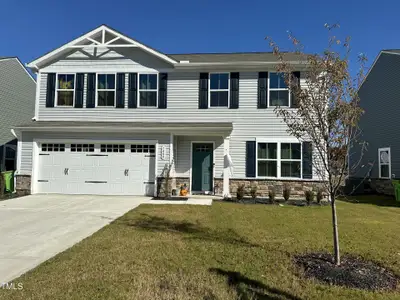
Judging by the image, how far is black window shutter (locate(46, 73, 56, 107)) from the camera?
13953 mm

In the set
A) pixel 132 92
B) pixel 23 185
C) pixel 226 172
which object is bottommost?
pixel 23 185

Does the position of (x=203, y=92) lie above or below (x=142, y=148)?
above

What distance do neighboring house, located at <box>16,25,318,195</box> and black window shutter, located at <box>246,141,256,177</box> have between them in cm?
4

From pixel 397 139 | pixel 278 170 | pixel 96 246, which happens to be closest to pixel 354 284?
pixel 96 246

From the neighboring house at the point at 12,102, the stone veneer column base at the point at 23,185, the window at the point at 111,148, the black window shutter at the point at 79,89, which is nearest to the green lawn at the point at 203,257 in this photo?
the window at the point at 111,148

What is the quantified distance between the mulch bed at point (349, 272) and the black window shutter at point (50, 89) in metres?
12.9

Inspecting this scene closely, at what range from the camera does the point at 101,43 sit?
552 inches

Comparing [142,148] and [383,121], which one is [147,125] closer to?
[142,148]

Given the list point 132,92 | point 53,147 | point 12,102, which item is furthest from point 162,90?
point 12,102

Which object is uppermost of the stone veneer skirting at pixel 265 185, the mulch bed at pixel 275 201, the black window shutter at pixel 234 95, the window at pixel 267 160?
the black window shutter at pixel 234 95

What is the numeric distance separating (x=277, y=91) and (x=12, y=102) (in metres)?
16.0

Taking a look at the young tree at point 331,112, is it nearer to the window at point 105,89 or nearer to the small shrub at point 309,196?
the small shrub at point 309,196

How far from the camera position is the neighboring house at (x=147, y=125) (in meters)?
13.0

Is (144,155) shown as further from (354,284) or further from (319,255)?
(354,284)
